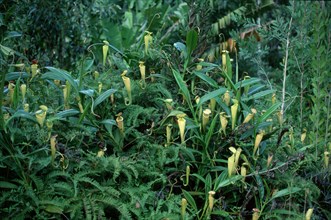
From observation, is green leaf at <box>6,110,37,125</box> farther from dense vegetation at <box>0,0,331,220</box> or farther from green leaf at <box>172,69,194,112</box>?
green leaf at <box>172,69,194,112</box>

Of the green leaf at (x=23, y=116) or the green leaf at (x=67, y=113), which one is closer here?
the green leaf at (x=23, y=116)

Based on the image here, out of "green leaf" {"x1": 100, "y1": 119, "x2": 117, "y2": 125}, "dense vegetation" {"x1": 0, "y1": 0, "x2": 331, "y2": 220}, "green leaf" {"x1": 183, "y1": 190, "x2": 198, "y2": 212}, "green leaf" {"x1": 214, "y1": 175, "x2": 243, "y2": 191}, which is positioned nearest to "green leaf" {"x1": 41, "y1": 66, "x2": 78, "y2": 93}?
"dense vegetation" {"x1": 0, "y1": 0, "x2": 331, "y2": 220}

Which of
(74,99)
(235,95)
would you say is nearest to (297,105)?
(235,95)

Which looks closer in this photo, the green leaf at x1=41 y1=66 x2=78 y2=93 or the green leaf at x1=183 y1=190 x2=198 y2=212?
the green leaf at x1=183 y1=190 x2=198 y2=212

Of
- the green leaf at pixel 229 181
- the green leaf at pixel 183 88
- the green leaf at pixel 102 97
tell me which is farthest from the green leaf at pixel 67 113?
the green leaf at pixel 229 181

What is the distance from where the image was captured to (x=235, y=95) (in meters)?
3.86

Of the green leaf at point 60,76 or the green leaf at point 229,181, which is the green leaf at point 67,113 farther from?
the green leaf at point 229,181

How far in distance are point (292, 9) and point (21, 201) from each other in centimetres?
325

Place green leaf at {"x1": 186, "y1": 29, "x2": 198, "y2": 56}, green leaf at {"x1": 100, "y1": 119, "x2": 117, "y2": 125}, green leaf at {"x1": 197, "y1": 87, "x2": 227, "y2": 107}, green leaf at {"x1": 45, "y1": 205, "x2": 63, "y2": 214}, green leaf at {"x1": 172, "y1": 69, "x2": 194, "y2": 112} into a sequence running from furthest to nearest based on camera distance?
1. green leaf at {"x1": 186, "y1": 29, "x2": 198, "y2": 56}
2. green leaf at {"x1": 172, "y1": 69, "x2": 194, "y2": 112}
3. green leaf at {"x1": 197, "y1": 87, "x2": 227, "y2": 107}
4. green leaf at {"x1": 100, "y1": 119, "x2": 117, "y2": 125}
5. green leaf at {"x1": 45, "y1": 205, "x2": 63, "y2": 214}

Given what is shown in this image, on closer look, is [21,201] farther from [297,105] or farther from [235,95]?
[297,105]

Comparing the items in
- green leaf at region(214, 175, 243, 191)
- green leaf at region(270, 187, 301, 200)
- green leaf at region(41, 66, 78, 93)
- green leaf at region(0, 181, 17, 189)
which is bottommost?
green leaf at region(270, 187, 301, 200)

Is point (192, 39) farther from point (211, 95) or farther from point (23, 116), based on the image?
point (23, 116)

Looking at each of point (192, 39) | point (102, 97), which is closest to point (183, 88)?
point (192, 39)

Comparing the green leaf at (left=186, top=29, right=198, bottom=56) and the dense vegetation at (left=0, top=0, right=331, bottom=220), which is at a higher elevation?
the green leaf at (left=186, top=29, right=198, bottom=56)
